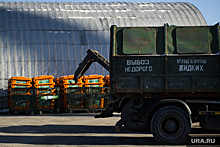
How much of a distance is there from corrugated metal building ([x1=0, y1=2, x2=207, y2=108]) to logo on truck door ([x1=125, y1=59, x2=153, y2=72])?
19.3 m

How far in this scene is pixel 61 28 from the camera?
3014 cm

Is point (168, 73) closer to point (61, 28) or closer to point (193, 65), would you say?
point (193, 65)

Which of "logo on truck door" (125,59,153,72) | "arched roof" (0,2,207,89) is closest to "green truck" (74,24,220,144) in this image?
"logo on truck door" (125,59,153,72)

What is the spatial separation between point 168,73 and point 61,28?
2280 cm

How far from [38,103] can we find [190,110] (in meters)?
15.1

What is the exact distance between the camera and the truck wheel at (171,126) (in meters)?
8.45

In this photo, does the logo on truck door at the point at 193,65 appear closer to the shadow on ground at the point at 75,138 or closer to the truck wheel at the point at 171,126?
the truck wheel at the point at 171,126

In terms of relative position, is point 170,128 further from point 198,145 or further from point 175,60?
point 175,60

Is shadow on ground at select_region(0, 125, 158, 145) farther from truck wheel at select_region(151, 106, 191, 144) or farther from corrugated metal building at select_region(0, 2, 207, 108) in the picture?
corrugated metal building at select_region(0, 2, 207, 108)

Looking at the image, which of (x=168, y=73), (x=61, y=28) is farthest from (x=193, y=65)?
(x=61, y=28)

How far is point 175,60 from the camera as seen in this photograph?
8.83m

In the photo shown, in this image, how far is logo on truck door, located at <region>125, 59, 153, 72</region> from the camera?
29.1 ft

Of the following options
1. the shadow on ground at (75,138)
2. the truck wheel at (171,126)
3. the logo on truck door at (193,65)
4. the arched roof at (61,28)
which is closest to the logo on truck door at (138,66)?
the logo on truck door at (193,65)

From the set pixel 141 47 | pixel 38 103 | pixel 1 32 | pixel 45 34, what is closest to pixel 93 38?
pixel 45 34
